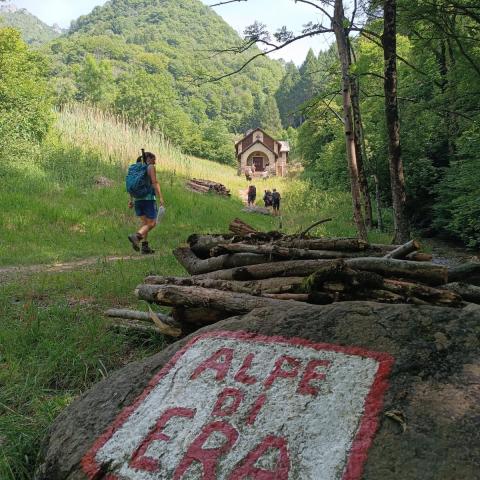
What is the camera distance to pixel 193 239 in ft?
18.4

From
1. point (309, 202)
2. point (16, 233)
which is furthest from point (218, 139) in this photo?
point (16, 233)

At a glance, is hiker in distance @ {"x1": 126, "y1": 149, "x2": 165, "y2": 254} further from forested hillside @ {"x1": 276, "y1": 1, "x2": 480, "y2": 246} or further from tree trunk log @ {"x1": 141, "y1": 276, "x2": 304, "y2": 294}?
tree trunk log @ {"x1": 141, "y1": 276, "x2": 304, "y2": 294}

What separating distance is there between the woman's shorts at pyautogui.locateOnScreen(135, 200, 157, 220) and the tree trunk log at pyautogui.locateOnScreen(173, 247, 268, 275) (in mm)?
3543

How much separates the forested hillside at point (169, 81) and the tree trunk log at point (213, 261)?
554cm

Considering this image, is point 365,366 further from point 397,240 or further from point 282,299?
point 397,240

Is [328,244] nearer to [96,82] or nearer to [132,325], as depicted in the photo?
[132,325]

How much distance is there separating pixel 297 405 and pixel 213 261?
2662 millimetres

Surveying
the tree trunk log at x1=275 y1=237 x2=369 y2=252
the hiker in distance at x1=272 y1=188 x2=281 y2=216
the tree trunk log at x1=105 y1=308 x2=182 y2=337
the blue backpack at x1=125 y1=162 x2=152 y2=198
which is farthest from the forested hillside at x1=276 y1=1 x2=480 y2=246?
the tree trunk log at x1=105 y1=308 x2=182 y2=337

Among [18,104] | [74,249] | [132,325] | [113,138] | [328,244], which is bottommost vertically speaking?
[74,249]

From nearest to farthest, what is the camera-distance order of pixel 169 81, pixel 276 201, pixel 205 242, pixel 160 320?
1. pixel 160 320
2. pixel 205 242
3. pixel 276 201
4. pixel 169 81

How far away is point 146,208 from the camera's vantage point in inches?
354

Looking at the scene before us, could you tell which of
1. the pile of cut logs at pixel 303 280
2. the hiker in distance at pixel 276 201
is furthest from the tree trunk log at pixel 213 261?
the hiker in distance at pixel 276 201

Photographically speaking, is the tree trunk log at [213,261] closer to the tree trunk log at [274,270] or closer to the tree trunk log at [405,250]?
the tree trunk log at [274,270]

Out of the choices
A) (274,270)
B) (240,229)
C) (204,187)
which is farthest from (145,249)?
(204,187)
